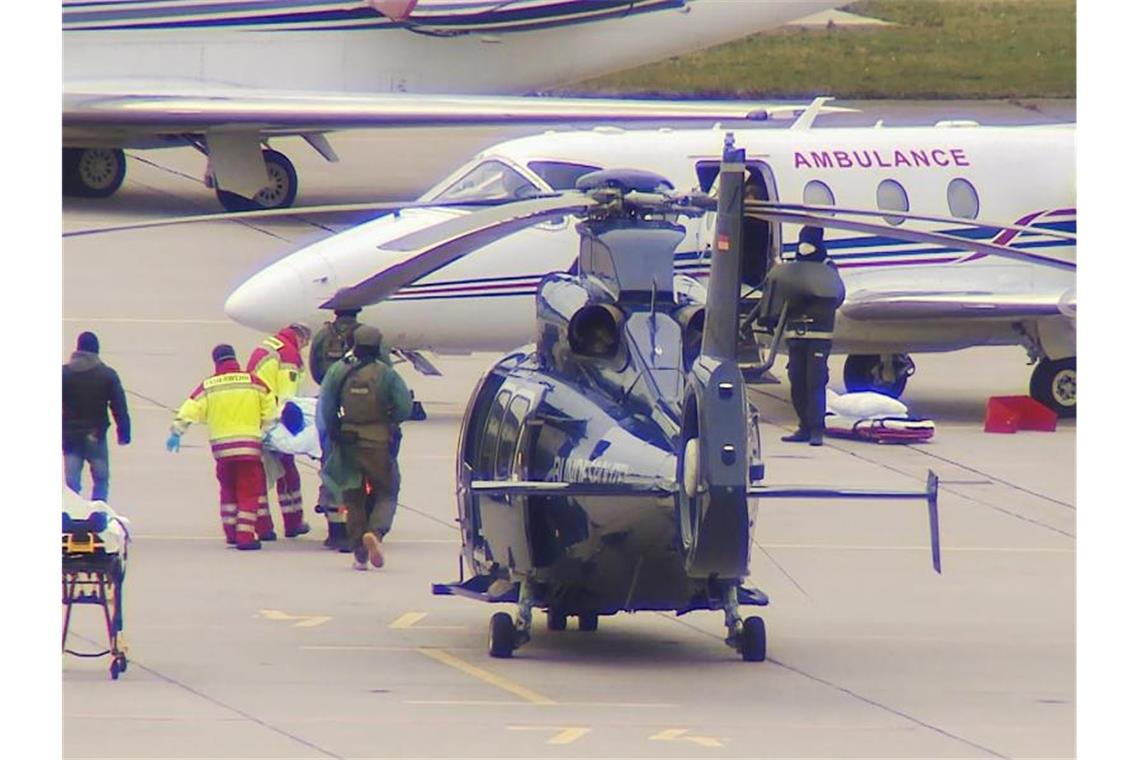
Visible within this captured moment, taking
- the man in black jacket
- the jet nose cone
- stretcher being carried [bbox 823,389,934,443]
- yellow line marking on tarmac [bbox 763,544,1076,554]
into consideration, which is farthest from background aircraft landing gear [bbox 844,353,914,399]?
the man in black jacket

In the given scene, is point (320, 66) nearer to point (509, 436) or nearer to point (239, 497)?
point (239, 497)

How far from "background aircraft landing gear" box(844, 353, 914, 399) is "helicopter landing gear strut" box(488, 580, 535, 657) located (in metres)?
9.89

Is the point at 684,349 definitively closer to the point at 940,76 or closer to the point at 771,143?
the point at 771,143

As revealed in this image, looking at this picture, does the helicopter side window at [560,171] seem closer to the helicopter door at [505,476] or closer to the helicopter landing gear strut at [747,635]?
the helicopter door at [505,476]

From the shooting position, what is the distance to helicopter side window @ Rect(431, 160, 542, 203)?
22156 millimetres

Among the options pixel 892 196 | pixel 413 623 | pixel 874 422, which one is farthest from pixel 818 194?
pixel 413 623

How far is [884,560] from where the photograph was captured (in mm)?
17766

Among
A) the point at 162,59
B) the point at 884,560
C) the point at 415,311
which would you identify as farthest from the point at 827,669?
the point at 162,59

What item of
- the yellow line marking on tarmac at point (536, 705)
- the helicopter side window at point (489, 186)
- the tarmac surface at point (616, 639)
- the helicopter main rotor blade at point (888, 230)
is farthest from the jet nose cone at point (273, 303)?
the helicopter main rotor blade at point (888, 230)

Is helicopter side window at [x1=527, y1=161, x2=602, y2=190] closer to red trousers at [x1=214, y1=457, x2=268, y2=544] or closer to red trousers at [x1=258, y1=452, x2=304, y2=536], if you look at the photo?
red trousers at [x1=258, y1=452, x2=304, y2=536]

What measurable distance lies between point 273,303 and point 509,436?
769cm

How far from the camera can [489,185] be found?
2241 centimetres

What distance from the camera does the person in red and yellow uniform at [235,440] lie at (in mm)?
17594

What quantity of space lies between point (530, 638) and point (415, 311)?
23.6ft
